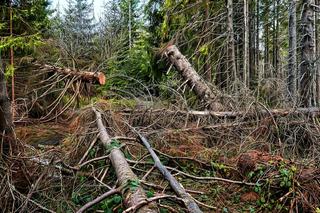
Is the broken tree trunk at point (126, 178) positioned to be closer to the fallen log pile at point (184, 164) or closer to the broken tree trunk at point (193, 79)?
the fallen log pile at point (184, 164)

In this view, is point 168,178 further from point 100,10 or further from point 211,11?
point 100,10

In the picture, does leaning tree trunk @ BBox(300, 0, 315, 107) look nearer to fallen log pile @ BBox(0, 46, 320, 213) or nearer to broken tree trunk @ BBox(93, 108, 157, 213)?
fallen log pile @ BBox(0, 46, 320, 213)

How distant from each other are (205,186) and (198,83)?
156 inches

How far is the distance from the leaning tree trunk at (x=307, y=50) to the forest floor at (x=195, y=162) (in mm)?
791

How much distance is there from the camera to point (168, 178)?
345cm

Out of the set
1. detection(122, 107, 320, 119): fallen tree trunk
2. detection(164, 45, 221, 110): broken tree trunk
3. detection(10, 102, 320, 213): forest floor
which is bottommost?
detection(10, 102, 320, 213): forest floor

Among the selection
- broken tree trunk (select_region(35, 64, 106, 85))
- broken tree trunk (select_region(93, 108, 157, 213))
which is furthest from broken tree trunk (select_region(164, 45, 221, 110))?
broken tree trunk (select_region(93, 108, 157, 213))

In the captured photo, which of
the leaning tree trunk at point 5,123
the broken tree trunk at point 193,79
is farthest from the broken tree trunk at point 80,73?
the leaning tree trunk at point 5,123

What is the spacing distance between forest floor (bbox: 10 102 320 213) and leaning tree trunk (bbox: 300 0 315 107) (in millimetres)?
791

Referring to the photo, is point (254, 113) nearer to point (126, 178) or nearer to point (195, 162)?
point (195, 162)

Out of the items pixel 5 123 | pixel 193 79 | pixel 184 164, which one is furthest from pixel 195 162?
pixel 193 79

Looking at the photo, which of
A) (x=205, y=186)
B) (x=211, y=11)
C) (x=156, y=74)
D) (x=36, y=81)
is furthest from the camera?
(x=156, y=74)

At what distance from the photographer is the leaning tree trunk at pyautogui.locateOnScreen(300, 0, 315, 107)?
666 cm

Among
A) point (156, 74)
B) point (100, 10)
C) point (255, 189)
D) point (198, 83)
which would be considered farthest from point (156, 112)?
point (100, 10)
